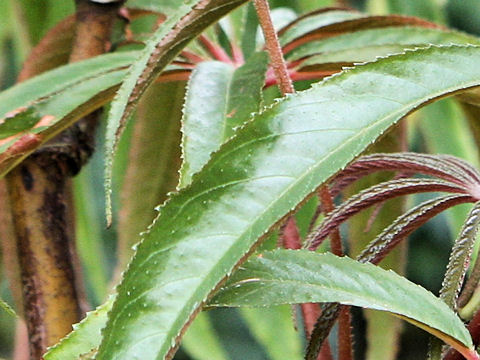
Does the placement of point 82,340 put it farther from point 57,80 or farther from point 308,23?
point 308,23

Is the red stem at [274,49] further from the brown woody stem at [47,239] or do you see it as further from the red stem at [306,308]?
the brown woody stem at [47,239]

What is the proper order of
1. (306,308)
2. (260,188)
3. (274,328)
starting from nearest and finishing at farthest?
(260,188) < (306,308) < (274,328)

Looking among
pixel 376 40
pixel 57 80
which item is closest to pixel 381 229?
pixel 376 40

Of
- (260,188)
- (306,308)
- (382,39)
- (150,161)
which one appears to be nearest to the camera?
(260,188)

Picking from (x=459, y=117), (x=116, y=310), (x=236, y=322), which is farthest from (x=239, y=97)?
(x=236, y=322)

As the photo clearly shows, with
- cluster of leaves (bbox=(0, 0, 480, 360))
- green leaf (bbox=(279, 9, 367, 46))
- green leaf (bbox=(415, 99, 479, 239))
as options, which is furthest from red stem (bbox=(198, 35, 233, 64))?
green leaf (bbox=(415, 99, 479, 239))

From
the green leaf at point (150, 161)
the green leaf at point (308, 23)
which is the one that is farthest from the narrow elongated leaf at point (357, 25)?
the green leaf at point (150, 161)

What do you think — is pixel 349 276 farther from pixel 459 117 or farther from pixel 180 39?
pixel 459 117
